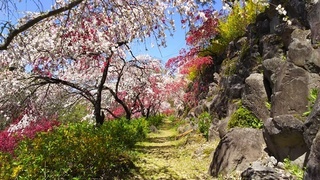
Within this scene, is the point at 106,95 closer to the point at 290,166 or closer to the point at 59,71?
the point at 59,71

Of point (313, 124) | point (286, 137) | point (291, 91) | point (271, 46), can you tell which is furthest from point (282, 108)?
point (271, 46)

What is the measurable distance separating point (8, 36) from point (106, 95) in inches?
765

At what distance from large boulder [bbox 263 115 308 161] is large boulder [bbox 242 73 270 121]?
259 cm

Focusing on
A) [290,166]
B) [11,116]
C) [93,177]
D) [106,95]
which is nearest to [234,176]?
[290,166]

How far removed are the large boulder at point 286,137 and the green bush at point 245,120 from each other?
8.31ft

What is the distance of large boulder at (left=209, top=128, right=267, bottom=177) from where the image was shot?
7.60 m

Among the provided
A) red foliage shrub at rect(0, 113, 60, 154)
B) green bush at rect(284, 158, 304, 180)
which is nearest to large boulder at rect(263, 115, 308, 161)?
green bush at rect(284, 158, 304, 180)

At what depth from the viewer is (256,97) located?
10031mm

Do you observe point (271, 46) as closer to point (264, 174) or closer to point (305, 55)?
point (305, 55)

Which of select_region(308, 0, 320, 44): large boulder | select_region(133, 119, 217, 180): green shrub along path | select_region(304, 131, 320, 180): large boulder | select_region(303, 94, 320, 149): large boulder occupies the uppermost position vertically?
select_region(308, 0, 320, 44): large boulder

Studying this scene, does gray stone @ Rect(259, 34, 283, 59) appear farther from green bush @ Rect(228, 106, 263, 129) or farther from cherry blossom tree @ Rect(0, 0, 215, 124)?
cherry blossom tree @ Rect(0, 0, 215, 124)

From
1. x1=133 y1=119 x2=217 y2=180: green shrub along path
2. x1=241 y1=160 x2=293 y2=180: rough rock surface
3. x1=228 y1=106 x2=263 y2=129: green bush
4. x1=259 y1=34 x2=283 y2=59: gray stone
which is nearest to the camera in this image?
x1=241 y1=160 x2=293 y2=180: rough rock surface

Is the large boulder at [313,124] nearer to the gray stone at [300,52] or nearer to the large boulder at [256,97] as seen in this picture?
the gray stone at [300,52]

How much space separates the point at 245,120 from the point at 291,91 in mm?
2708
